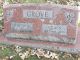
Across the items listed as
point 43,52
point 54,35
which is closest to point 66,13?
point 54,35

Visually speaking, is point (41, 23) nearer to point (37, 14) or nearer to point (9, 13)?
point (37, 14)

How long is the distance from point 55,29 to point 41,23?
319 millimetres

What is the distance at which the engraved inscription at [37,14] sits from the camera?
510 cm

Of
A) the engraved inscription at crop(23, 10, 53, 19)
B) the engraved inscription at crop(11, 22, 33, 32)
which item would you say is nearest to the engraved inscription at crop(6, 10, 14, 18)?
the engraved inscription at crop(11, 22, 33, 32)

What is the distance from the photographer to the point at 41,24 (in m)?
5.17

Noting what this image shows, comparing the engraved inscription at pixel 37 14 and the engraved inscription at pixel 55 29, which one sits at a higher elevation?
the engraved inscription at pixel 37 14

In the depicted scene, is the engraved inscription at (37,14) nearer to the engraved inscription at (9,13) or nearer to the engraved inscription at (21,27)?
the engraved inscription at (21,27)

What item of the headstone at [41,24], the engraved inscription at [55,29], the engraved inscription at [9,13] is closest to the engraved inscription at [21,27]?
the headstone at [41,24]

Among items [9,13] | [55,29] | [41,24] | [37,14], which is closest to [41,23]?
[41,24]

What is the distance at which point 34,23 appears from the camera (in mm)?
5219

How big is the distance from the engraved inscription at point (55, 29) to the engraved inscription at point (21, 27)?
30cm

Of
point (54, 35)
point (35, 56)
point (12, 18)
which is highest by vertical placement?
point (12, 18)

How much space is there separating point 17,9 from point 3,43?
776 mm

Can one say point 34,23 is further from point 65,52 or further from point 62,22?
point 65,52
